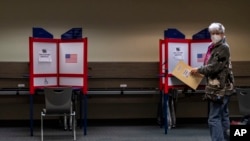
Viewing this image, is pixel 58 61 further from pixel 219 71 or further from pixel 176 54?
pixel 219 71

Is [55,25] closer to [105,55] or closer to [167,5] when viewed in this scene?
[105,55]

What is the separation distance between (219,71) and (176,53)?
1942 mm

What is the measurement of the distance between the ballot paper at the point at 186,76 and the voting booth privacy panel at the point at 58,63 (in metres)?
1.55

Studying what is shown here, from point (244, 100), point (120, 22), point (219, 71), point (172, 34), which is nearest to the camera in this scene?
point (219, 71)

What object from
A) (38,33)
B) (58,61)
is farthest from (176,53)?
(38,33)

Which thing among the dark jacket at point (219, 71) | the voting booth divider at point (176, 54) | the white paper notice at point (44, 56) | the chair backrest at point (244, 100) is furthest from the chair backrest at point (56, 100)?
the chair backrest at point (244, 100)

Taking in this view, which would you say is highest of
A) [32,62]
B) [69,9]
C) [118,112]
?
[69,9]

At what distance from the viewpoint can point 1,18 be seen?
726 centimetres

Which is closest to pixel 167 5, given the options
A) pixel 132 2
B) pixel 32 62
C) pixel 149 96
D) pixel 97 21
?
pixel 132 2

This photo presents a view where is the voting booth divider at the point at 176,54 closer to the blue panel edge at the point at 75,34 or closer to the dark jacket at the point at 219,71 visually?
the blue panel edge at the point at 75,34

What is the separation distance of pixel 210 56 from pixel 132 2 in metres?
3.40

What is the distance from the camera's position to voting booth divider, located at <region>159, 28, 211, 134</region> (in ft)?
20.6

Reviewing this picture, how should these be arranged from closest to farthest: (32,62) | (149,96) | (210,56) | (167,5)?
(210,56), (32,62), (149,96), (167,5)

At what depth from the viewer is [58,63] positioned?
6.48m
